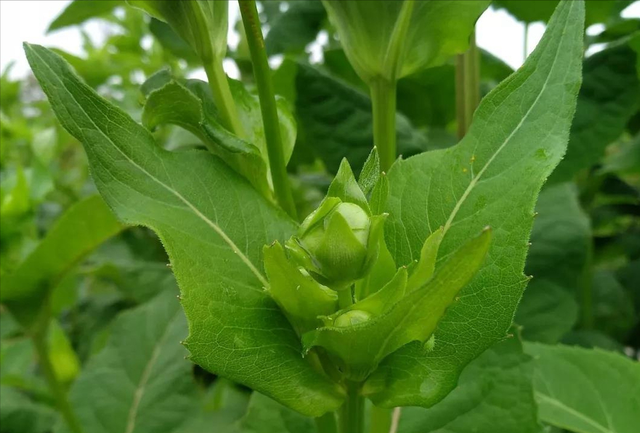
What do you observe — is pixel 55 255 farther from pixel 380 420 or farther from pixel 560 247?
pixel 560 247

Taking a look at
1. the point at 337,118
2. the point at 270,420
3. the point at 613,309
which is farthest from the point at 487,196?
the point at 613,309

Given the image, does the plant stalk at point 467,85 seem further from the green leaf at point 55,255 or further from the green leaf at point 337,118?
the green leaf at point 55,255

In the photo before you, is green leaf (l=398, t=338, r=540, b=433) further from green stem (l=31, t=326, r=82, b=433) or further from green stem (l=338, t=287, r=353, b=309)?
green stem (l=31, t=326, r=82, b=433)

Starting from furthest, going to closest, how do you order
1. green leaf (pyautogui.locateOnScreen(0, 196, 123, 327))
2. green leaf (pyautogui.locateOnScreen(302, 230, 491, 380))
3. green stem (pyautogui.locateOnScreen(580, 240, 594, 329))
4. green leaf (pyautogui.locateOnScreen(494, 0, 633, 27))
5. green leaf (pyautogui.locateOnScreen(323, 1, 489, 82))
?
green stem (pyautogui.locateOnScreen(580, 240, 594, 329)) → green leaf (pyautogui.locateOnScreen(494, 0, 633, 27)) → green leaf (pyautogui.locateOnScreen(0, 196, 123, 327)) → green leaf (pyautogui.locateOnScreen(323, 1, 489, 82)) → green leaf (pyautogui.locateOnScreen(302, 230, 491, 380))

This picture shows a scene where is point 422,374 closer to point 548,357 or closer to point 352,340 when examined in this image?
point 352,340

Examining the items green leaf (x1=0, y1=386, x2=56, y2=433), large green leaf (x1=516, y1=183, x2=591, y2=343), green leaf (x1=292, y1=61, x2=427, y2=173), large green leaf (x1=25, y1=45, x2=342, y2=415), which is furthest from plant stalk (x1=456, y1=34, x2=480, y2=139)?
green leaf (x1=0, y1=386, x2=56, y2=433)
